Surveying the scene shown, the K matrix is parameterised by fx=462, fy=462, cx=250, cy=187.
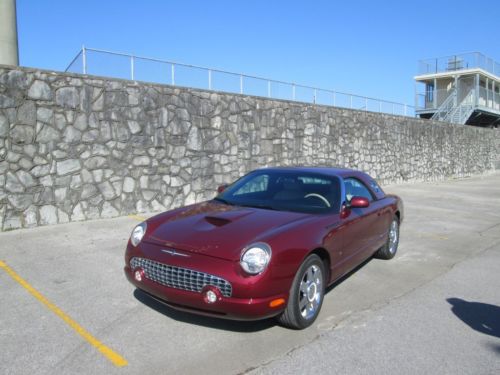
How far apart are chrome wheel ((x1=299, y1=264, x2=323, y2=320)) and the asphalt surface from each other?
154 mm

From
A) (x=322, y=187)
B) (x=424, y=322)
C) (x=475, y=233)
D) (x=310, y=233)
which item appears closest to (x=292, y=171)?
(x=322, y=187)

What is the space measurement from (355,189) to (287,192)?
1045mm

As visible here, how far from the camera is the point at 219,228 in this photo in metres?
4.19

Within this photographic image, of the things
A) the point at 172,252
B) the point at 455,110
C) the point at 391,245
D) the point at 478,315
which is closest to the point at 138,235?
the point at 172,252

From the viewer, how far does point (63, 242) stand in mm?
7395

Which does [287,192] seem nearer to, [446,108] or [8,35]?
[8,35]

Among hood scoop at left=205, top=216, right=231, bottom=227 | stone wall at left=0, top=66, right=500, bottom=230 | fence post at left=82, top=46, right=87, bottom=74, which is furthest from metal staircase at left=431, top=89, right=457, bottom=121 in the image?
hood scoop at left=205, top=216, right=231, bottom=227

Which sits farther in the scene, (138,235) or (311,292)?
(138,235)

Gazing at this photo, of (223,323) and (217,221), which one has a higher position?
(217,221)

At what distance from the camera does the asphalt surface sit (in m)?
3.47

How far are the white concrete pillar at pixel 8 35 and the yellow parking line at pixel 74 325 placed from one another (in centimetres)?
Answer: 509

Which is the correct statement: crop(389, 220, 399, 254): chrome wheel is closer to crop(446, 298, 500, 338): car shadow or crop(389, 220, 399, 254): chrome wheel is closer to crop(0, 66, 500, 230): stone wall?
crop(446, 298, 500, 338): car shadow

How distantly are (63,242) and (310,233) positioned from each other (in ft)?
15.6

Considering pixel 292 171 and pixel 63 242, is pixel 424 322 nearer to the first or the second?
pixel 292 171
